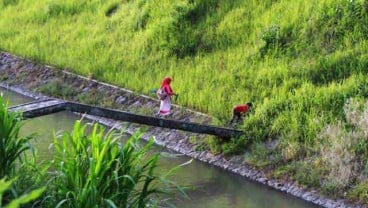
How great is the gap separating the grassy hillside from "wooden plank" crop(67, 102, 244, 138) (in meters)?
0.23

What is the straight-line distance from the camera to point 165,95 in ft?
32.2

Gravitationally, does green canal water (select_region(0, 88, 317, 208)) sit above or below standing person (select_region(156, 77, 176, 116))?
below

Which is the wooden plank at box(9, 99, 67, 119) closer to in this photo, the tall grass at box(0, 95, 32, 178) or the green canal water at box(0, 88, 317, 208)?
the green canal water at box(0, 88, 317, 208)

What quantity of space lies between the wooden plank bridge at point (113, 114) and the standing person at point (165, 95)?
83cm

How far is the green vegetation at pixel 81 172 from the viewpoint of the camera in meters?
4.95

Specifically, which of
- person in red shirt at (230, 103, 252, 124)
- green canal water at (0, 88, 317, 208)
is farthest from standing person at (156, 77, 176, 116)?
person in red shirt at (230, 103, 252, 124)

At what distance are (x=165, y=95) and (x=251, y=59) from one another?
70.1 inches

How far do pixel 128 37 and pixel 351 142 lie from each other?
20.7 feet

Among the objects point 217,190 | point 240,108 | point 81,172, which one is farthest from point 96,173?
point 240,108

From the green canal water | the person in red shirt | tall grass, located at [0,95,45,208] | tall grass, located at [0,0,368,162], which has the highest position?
tall grass, located at [0,0,368,162]

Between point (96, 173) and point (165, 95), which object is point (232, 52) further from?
point (96, 173)

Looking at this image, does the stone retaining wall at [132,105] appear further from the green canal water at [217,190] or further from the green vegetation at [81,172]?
the green vegetation at [81,172]

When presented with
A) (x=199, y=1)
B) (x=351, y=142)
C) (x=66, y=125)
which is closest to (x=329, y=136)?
(x=351, y=142)

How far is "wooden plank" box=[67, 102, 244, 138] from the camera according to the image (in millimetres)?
8523
